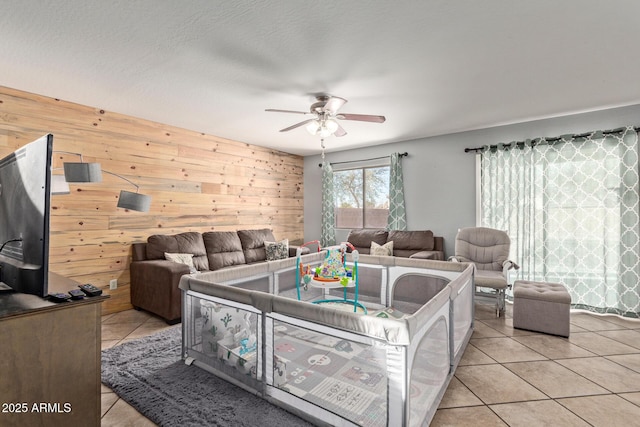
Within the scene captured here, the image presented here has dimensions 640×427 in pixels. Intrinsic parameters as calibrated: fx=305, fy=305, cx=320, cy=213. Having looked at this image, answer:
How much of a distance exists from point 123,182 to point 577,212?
222 inches

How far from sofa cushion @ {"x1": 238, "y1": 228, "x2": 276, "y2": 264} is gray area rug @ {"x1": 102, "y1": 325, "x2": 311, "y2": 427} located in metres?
2.28

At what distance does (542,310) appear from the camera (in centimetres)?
305

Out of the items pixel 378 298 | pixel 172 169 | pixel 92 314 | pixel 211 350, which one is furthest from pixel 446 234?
pixel 92 314

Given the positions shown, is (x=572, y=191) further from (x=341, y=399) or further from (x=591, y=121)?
(x=341, y=399)

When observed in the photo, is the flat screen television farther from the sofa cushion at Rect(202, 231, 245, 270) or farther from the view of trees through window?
the view of trees through window

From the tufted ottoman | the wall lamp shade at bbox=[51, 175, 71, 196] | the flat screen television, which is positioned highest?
the wall lamp shade at bbox=[51, 175, 71, 196]

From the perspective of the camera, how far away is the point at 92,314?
1186mm

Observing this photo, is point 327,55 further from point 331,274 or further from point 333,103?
point 331,274

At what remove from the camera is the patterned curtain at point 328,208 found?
6.11m

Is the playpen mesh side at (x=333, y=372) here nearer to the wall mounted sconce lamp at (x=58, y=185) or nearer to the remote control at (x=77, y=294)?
the remote control at (x=77, y=294)

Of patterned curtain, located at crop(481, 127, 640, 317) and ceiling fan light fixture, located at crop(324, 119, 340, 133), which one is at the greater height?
ceiling fan light fixture, located at crop(324, 119, 340, 133)

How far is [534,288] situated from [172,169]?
4.69m

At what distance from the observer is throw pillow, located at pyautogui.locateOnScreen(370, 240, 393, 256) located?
15.6 feet

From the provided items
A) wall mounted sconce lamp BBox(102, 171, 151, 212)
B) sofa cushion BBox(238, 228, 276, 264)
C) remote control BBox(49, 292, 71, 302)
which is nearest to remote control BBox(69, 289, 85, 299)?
remote control BBox(49, 292, 71, 302)
